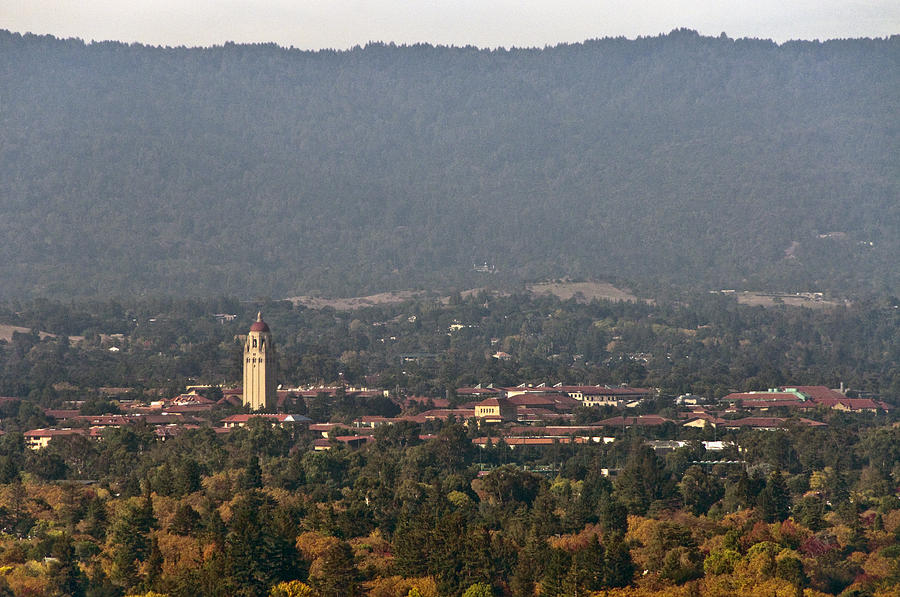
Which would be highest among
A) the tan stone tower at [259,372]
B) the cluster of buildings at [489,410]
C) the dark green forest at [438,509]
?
the tan stone tower at [259,372]

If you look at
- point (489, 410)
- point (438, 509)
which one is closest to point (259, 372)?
point (489, 410)

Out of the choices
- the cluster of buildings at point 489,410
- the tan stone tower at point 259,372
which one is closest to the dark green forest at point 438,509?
the cluster of buildings at point 489,410

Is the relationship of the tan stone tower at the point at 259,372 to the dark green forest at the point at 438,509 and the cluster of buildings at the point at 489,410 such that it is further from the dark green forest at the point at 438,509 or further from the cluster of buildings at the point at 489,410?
the dark green forest at the point at 438,509

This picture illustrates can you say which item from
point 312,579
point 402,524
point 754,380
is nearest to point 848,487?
point 402,524

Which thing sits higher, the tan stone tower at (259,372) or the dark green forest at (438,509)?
the tan stone tower at (259,372)

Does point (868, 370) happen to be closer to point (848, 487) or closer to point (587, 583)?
point (848, 487)

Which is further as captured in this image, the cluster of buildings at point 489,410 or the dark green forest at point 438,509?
the cluster of buildings at point 489,410

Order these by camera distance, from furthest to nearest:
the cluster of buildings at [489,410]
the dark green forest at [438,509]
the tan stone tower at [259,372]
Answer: the tan stone tower at [259,372] → the cluster of buildings at [489,410] → the dark green forest at [438,509]

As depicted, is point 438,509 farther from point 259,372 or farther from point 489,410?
point 259,372

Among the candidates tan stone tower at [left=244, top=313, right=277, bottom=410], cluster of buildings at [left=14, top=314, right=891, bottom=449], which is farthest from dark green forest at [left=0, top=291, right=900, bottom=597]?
tan stone tower at [left=244, top=313, right=277, bottom=410]
